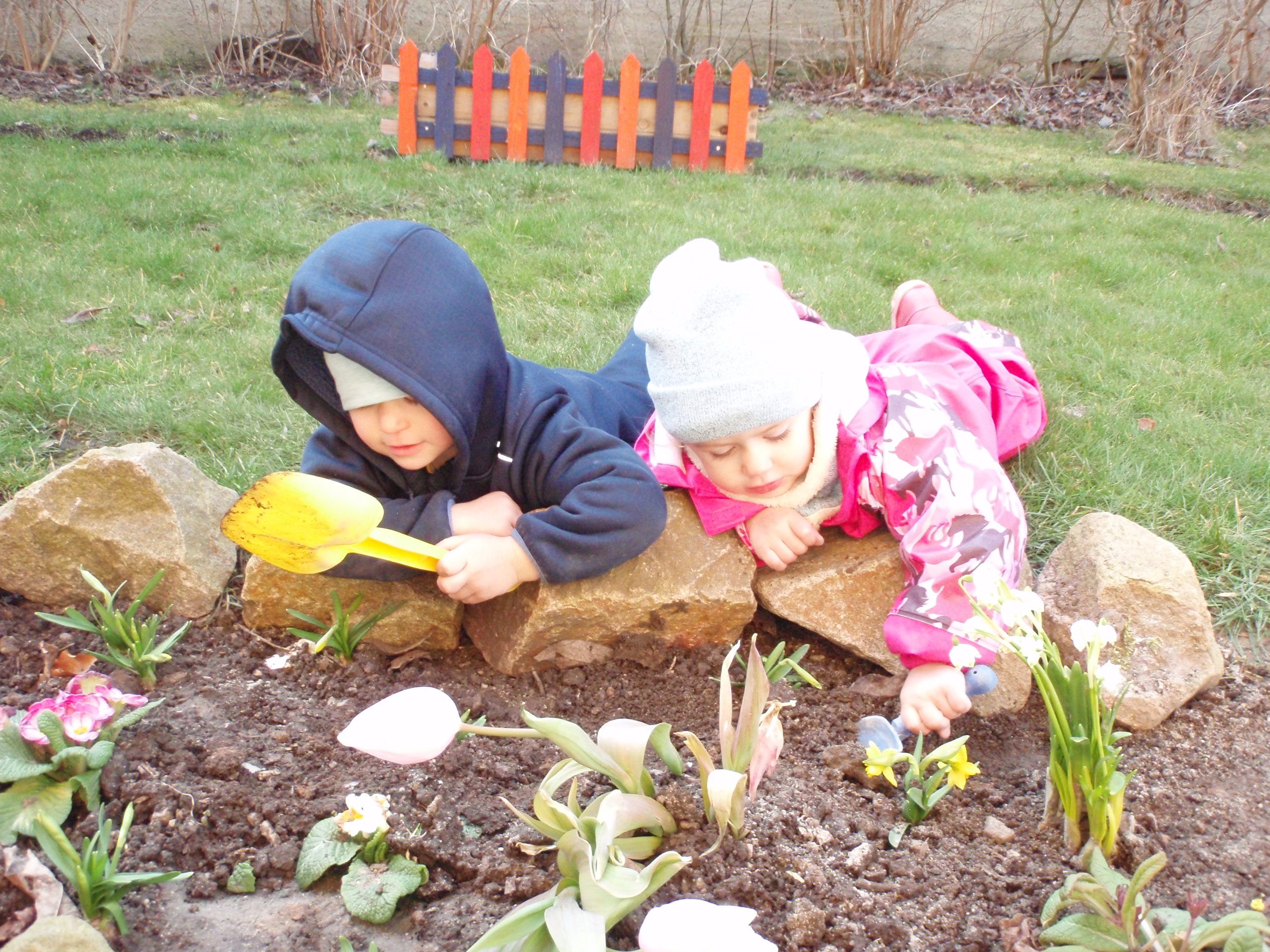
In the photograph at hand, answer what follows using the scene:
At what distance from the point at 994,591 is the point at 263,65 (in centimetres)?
1005

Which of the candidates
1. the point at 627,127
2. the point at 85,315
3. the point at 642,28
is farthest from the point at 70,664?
the point at 642,28

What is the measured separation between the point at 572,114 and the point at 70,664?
548cm

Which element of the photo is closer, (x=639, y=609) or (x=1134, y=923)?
(x=1134, y=923)

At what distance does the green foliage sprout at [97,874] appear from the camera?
5.08 feet

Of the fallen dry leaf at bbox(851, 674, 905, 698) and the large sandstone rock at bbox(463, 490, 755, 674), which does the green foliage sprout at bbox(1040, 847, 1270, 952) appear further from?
the large sandstone rock at bbox(463, 490, 755, 674)

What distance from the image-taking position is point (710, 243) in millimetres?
2262

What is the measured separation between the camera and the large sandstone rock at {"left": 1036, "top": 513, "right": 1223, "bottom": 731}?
2145 millimetres

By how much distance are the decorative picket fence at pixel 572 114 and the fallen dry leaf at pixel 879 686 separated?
16.5 feet

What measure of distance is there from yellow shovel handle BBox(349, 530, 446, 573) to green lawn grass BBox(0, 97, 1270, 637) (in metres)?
0.96

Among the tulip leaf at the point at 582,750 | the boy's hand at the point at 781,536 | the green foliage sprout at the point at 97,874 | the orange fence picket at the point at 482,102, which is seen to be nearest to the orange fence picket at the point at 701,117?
the orange fence picket at the point at 482,102

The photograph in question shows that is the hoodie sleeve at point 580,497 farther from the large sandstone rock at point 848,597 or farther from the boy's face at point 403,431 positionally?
the large sandstone rock at point 848,597

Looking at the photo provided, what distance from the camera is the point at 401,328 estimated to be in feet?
6.96

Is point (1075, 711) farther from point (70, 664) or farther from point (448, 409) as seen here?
point (70, 664)

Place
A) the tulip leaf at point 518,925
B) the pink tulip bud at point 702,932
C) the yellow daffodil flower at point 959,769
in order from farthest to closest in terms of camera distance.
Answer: the yellow daffodil flower at point 959,769
the tulip leaf at point 518,925
the pink tulip bud at point 702,932
